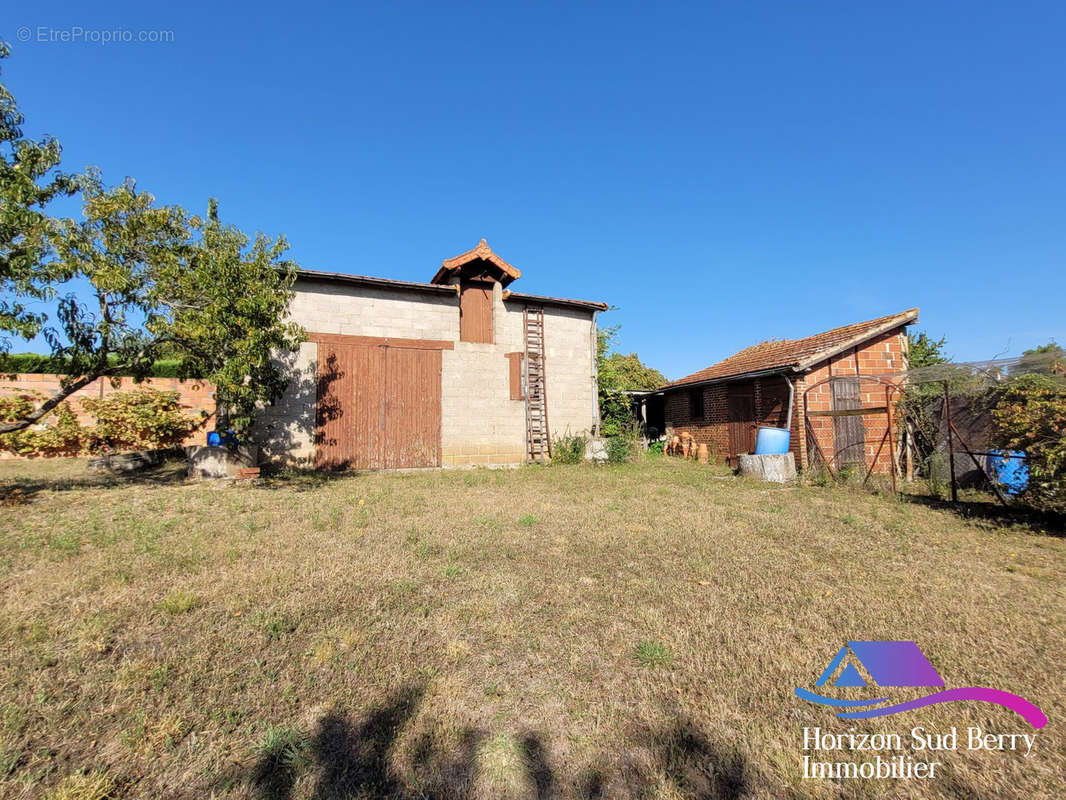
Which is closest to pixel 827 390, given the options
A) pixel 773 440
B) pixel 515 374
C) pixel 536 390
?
pixel 773 440

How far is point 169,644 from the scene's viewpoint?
114 inches

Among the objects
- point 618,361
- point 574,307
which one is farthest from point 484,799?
point 618,361

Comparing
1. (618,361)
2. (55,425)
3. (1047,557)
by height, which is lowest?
(1047,557)

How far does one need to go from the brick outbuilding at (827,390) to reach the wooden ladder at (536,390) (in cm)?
568

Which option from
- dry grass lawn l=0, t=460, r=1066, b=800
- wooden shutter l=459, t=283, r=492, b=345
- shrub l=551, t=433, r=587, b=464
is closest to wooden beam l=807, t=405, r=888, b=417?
dry grass lawn l=0, t=460, r=1066, b=800

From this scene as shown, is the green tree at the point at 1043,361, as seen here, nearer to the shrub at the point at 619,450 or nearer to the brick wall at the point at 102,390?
the shrub at the point at 619,450

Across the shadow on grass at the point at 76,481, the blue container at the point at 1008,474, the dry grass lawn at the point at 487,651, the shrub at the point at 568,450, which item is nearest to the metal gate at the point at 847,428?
the blue container at the point at 1008,474

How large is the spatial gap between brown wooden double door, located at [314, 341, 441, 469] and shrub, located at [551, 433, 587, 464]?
3.35 meters

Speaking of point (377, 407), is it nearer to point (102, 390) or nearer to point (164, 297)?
point (164, 297)

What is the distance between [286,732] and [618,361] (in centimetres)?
2401

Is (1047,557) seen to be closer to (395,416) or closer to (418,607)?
(418,607)

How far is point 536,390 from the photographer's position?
13422 millimetres

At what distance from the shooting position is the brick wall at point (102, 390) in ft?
42.3

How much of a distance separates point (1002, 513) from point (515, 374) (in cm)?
1018
